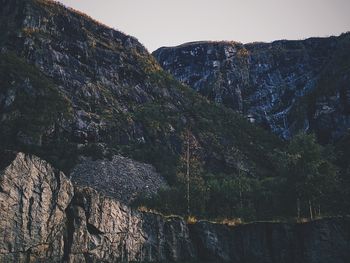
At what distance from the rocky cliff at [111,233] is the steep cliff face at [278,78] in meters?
63.7

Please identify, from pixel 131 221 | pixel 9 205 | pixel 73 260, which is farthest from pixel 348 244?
pixel 9 205

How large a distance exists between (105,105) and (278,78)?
2670 inches

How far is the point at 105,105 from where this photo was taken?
85875mm

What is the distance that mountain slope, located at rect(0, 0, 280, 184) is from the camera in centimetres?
7138

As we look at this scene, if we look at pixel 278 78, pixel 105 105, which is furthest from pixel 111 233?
pixel 278 78

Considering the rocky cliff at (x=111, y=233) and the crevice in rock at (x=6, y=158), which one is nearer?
the rocky cliff at (x=111, y=233)

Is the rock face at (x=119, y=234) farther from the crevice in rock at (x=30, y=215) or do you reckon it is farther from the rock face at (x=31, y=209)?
the crevice in rock at (x=30, y=215)

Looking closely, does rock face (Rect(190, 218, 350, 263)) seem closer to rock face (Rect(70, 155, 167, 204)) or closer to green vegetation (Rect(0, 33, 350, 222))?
green vegetation (Rect(0, 33, 350, 222))

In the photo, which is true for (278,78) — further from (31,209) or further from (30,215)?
(30,215)

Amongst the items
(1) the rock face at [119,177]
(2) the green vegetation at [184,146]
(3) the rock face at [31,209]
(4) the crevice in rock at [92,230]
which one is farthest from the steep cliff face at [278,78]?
(3) the rock face at [31,209]

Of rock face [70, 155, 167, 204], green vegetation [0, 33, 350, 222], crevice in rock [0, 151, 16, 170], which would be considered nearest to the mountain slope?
green vegetation [0, 33, 350, 222]

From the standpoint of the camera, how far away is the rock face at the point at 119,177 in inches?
2280

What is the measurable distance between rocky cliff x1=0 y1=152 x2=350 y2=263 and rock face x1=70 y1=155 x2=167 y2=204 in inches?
806

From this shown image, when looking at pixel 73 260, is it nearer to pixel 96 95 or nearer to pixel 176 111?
pixel 96 95
